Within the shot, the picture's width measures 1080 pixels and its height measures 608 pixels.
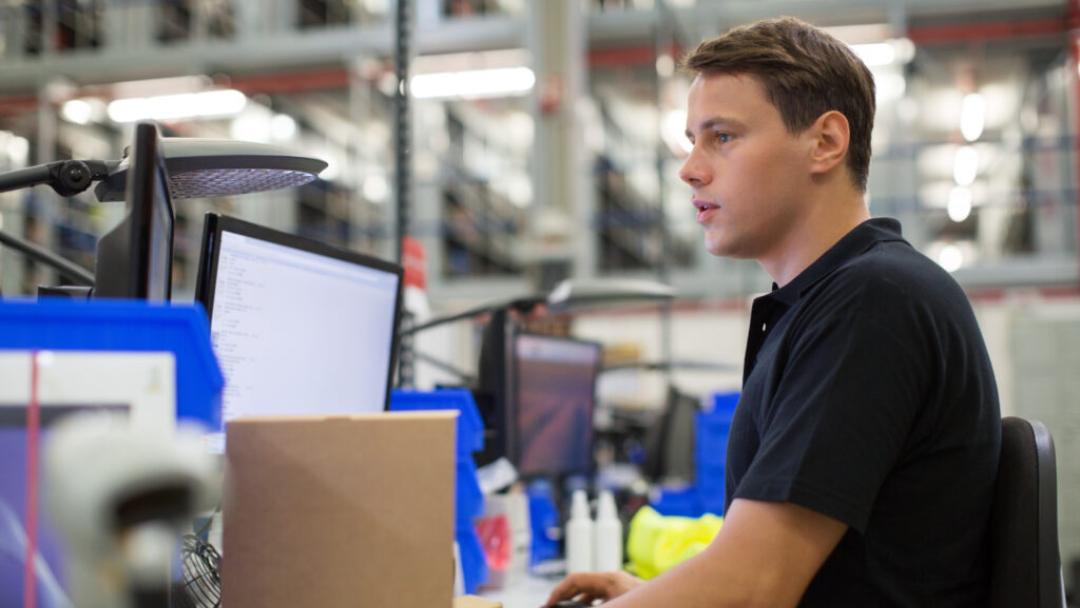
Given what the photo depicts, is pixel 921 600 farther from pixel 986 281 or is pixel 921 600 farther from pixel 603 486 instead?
pixel 986 281

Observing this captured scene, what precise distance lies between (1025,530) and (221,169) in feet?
2.73

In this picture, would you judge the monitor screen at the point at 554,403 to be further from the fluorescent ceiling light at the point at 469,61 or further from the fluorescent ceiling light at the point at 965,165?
the fluorescent ceiling light at the point at 965,165

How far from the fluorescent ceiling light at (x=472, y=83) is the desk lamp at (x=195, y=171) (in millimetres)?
5524

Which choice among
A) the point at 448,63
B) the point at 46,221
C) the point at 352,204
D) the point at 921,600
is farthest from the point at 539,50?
the point at 921,600

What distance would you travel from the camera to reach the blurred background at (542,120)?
5.69 meters

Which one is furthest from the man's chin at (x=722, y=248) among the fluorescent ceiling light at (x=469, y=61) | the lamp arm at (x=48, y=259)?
the fluorescent ceiling light at (x=469, y=61)

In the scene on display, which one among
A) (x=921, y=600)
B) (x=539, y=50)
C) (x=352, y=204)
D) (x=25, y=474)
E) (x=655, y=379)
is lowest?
(x=655, y=379)

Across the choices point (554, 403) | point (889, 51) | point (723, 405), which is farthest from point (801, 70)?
point (889, 51)

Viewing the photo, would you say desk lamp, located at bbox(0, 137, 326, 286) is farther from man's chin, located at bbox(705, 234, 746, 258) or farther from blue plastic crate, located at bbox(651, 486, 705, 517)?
blue plastic crate, located at bbox(651, 486, 705, 517)

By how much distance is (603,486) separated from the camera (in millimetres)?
2572

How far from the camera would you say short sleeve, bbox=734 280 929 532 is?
831 mm

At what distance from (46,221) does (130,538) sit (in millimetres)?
6418

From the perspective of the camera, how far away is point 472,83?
654 cm

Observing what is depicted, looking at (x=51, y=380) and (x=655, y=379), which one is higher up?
(x=51, y=380)
